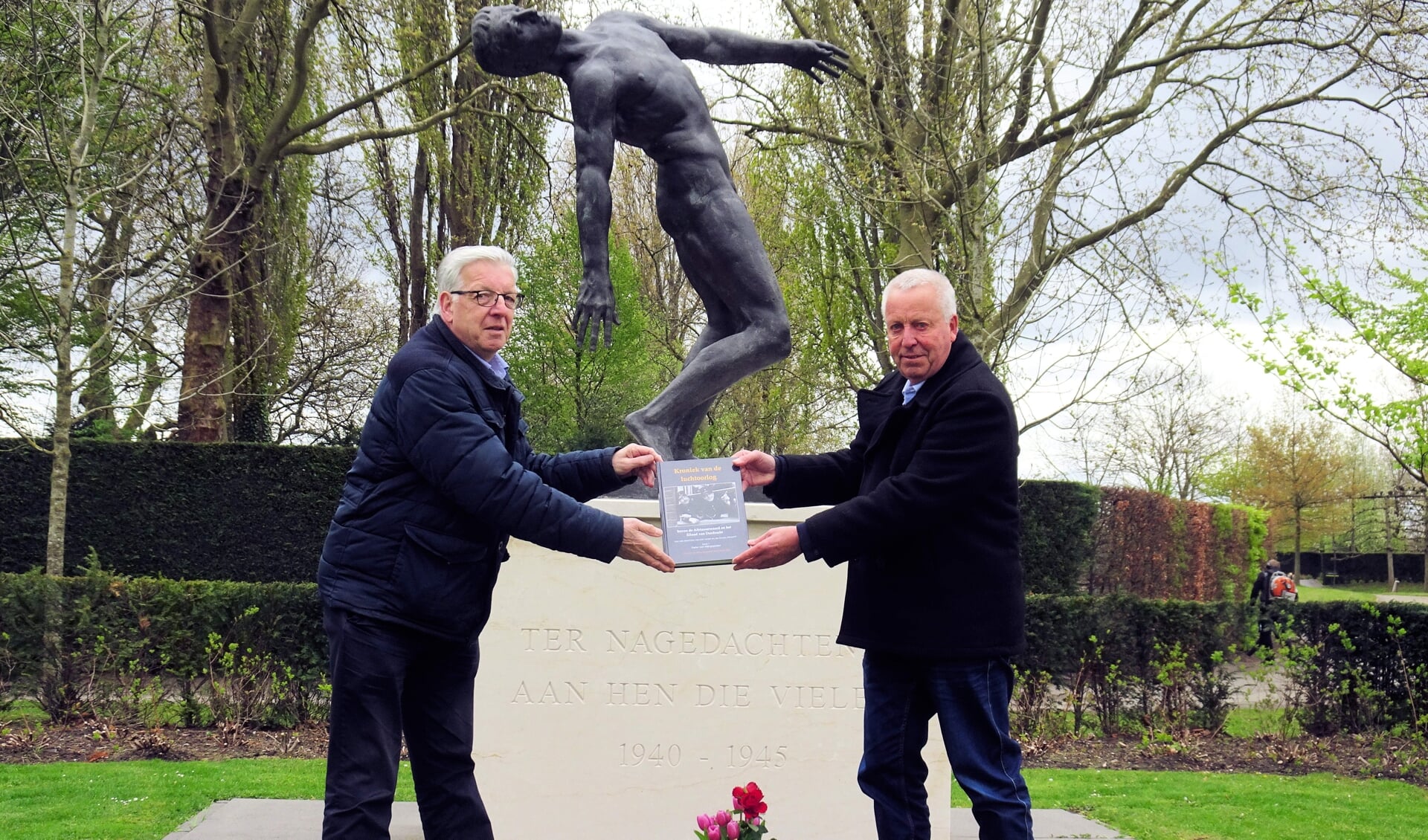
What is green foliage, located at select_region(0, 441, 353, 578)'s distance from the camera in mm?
12953

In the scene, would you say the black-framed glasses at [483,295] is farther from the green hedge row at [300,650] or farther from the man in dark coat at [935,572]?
the green hedge row at [300,650]

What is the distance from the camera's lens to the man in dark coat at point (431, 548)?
108 inches

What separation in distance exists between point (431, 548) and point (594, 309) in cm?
206

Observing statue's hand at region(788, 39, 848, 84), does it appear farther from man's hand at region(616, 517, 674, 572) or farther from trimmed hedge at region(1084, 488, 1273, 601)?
trimmed hedge at region(1084, 488, 1273, 601)

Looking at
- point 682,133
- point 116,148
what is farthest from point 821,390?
point 682,133

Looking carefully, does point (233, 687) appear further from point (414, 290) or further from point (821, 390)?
point (414, 290)

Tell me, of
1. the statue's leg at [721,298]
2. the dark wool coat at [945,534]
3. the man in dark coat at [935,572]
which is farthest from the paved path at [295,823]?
the dark wool coat at [945,534]

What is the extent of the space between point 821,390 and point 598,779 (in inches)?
477

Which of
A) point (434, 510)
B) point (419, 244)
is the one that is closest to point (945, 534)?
point (434, 510)

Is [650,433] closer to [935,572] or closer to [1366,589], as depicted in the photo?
[935,572]

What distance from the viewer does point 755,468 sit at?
3586 mm

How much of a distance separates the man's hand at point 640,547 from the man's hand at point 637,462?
15.5 inches

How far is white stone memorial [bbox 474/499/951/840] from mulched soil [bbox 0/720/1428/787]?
137 inches

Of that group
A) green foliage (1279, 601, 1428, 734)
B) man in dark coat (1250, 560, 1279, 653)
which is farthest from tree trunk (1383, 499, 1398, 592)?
green foliage (1279, 601, 1428, 734)
